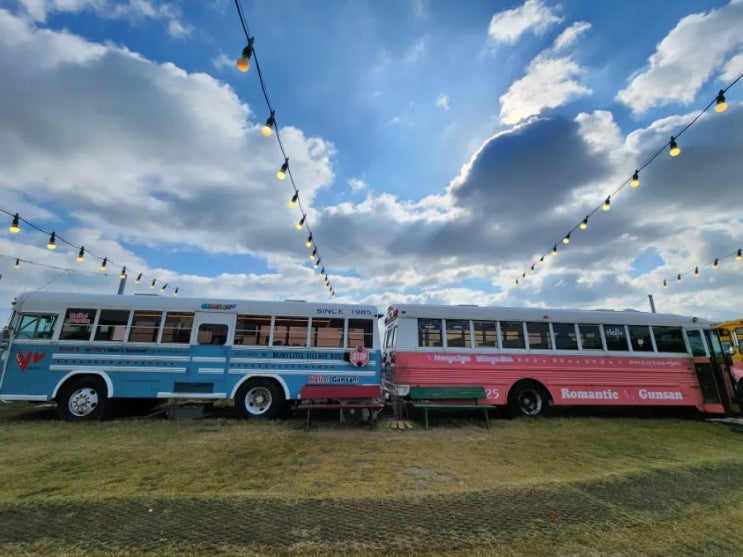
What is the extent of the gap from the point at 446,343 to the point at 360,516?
6147 millimetres

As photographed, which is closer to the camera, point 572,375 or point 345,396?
point 345,396

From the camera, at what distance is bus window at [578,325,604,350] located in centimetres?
976

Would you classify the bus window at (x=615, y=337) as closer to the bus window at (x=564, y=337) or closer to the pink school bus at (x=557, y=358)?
the pink school bus at (x=557, y=358)

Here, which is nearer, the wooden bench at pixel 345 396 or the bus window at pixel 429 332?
the wooden bench at pixel 345 396

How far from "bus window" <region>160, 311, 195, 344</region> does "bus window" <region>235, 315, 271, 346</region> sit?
1.19 metres

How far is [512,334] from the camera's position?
9625mm

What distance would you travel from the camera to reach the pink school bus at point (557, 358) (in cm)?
923

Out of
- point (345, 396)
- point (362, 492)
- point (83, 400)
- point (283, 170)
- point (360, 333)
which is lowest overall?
point (362, 492)

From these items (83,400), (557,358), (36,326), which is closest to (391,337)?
(557,358)

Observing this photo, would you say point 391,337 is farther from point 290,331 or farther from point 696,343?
point 696,343

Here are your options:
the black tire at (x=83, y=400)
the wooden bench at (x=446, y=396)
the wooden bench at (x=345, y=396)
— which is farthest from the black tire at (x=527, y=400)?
the black tire at (x=83, y=400)

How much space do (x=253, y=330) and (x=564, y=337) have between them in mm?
8379

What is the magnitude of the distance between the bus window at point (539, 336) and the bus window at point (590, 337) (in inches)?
37.0

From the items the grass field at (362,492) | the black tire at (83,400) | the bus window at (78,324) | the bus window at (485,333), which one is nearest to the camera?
the grass field at (362,492)
